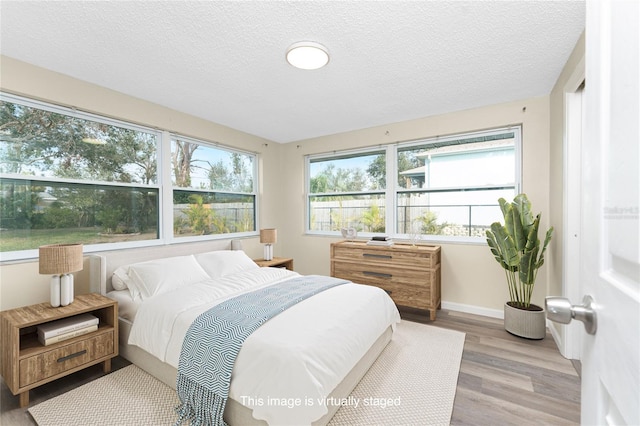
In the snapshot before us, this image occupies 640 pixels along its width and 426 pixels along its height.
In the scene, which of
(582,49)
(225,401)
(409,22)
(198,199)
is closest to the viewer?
(225,401)

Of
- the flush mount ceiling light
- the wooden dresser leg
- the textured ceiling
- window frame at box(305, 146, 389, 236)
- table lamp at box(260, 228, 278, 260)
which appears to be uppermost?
the textured ceiling

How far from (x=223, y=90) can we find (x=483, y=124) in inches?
121

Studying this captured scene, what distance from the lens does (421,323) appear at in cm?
325

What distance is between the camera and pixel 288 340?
1.61 meters

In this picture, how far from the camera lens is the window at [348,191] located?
4320 millimetres

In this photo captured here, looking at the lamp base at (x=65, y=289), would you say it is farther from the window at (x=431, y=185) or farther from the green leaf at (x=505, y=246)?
the green leaf at (x=505, y=246)

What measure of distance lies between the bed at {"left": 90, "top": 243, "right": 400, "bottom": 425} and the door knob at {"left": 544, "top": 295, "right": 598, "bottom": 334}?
1.21m

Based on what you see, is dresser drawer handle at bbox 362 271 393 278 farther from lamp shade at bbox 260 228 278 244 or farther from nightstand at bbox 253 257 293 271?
lamp shade at bbox 260 228 278 244

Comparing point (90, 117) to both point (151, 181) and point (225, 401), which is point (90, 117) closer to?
point (151, 181)

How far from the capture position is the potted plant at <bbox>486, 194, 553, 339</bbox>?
9.04 feet

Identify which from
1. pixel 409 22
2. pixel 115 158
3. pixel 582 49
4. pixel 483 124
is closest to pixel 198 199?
pixel 115 158

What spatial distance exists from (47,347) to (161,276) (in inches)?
33.8

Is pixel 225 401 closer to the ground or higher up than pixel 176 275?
closer to the ground

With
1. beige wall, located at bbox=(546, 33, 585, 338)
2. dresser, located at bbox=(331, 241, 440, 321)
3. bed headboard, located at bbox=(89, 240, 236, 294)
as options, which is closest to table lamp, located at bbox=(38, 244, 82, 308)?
bed headboard, located at bbox=(89, 240, 236, 294)
